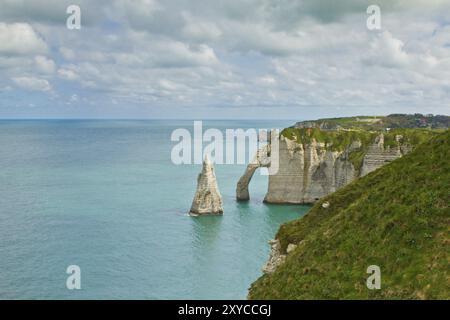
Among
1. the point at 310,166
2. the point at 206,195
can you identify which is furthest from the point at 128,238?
the point at 310,166

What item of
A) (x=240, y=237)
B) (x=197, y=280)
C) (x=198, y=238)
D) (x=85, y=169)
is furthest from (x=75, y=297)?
(x=85, y=169)

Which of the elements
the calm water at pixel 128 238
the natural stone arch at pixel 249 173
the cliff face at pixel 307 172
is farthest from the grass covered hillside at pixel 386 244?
the natural stone arch at pixel 249 173

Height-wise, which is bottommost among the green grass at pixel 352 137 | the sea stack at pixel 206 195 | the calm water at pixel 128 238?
the calm water at pixel 128 238

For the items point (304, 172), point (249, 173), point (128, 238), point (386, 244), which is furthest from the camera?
point (304, 172)

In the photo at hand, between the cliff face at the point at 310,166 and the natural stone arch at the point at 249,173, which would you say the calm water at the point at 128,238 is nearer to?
the natural stone arch at the point at 249,173

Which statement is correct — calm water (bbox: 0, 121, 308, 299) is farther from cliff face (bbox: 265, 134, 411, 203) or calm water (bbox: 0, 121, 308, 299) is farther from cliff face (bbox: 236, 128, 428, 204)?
cliff face (bbox: 236, 128, 428, 204)

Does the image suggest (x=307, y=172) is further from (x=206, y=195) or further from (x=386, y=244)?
Result: (x=386, y=244)

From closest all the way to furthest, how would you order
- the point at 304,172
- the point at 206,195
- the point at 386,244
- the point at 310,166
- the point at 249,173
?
1. the point at 386,244
2. the point at 206,195
3. the point at 249,173
4. the point at 310,166
5. the point at 304,172
